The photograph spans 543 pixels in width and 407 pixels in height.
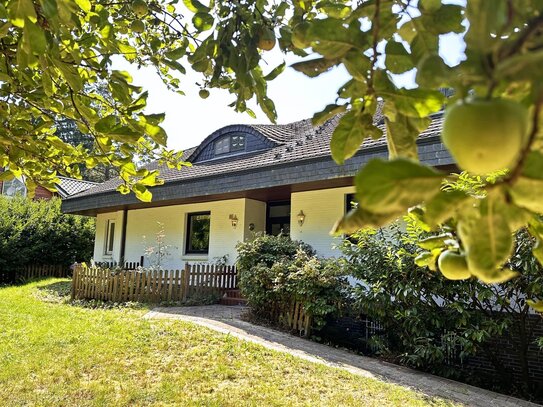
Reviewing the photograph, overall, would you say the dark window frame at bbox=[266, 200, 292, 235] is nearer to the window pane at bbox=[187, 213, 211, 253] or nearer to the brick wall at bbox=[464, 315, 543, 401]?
the window pane at bbox=[187, 213, 211, 253]

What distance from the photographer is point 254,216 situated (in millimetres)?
12945

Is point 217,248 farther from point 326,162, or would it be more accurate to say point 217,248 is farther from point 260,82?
point 260,82

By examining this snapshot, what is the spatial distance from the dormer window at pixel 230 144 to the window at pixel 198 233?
236cm

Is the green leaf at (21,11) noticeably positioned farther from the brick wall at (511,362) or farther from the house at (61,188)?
the house at (61,188)

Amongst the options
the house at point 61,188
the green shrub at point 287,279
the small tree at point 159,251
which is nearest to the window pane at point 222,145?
the small tree at point 159,251

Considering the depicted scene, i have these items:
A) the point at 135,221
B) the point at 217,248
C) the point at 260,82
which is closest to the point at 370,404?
the point at 260,82

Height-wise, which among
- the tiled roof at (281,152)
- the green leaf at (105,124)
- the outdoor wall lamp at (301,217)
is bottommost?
the green leaf at (105,124)

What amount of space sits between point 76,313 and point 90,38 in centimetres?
829

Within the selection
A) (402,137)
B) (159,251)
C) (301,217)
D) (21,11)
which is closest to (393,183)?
(402,137)

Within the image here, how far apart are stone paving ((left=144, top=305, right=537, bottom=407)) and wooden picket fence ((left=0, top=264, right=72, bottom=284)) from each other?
11.9m

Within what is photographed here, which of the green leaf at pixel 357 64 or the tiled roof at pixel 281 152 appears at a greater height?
the tiled roof at pixel 281 152

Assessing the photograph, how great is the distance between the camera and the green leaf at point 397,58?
85 cm

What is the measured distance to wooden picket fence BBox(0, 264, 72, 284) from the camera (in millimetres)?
17609

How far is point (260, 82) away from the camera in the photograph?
176 centimetres
